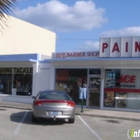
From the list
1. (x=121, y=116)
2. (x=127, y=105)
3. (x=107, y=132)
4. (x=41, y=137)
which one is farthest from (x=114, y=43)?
(x=41, y=137)

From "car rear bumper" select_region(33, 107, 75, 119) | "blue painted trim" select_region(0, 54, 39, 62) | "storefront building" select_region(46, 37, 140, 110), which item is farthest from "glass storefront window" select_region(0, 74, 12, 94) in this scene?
"car rear bumper" select_region(33, 107, 75, 119)

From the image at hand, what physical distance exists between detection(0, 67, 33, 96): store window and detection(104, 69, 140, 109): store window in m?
6.30

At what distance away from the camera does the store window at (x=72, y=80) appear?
18.6 m

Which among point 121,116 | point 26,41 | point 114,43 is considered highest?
point 26,41

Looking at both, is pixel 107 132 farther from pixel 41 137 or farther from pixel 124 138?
pixel 41 137

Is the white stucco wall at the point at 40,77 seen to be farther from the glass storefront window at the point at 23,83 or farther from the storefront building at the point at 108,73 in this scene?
the storefront building at the point at 108,73

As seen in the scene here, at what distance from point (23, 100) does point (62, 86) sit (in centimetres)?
343

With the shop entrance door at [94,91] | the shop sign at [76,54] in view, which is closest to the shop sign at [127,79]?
the shop entrance door at [94,91]

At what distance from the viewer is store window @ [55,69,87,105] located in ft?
61.1

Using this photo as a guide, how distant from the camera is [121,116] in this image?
1408 centimetres

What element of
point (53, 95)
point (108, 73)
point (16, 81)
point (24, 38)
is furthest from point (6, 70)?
point (53, 95)

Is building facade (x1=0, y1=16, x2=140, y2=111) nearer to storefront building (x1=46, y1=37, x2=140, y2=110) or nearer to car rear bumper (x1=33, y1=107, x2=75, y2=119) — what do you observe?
storefront building (x1=46, y1=37, x2=140, y2=110)

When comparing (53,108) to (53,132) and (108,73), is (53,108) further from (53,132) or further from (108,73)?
(108,73)

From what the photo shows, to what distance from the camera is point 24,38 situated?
3234cm
